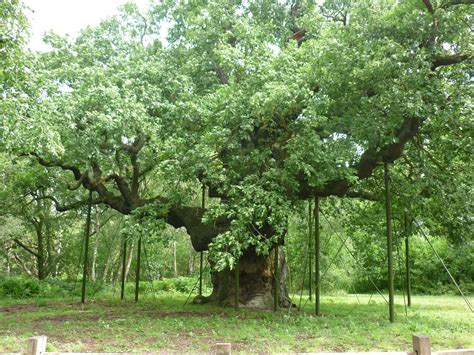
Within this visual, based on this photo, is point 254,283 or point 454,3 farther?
point 254,283

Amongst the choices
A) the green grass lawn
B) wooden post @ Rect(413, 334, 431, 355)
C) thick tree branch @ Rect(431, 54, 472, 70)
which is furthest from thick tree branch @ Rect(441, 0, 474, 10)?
wooden post @ Rect(413, 334, 431, 355)

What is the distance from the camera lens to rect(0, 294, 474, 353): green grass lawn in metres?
7.70

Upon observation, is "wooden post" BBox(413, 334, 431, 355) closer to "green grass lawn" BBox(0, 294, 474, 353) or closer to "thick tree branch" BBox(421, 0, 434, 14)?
"green grass lawn" BBox(0, 294, 474, 353)

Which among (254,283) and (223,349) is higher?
(223,349)

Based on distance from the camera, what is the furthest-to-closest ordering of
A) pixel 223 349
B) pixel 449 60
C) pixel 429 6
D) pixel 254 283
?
pixel 254 283 < pixel 449 60 < pixel 429 6 < pixel 223 349

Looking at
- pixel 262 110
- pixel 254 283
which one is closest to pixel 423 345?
pixel 262 110

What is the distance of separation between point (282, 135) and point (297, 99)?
1218 mm

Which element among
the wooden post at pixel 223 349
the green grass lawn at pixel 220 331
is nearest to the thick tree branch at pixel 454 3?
the green grass lawn at pixel 220 331

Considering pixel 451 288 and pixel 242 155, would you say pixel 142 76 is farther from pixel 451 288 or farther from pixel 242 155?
pixel 451 288

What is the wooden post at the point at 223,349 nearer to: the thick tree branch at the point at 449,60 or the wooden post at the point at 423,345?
the wooden post at the point at 423,345

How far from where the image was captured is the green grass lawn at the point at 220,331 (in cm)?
770

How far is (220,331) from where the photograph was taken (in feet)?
29.1

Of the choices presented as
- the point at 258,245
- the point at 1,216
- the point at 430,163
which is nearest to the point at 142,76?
the point at 258,245

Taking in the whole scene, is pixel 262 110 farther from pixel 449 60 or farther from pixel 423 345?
pixel 423 345
